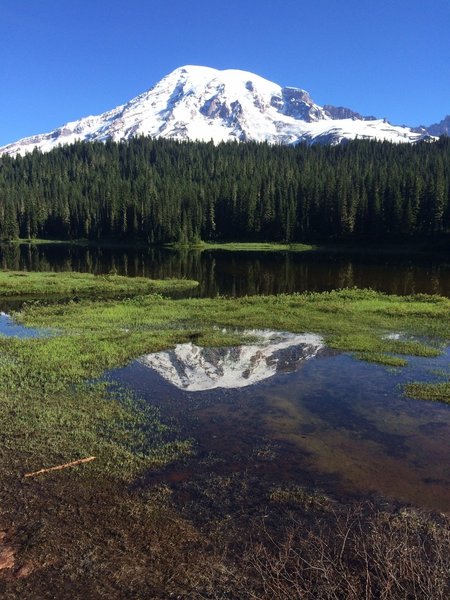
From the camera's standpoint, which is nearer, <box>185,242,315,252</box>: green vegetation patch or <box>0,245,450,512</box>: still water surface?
<box>0,245,450,512</box>: still water surface

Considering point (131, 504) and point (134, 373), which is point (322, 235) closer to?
point (134, 373)

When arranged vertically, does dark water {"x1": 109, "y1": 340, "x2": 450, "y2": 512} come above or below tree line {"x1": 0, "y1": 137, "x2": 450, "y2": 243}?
below

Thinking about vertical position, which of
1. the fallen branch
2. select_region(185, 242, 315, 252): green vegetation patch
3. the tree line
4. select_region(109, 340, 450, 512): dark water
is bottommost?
select_region(109, 340, 450, 512): dark water

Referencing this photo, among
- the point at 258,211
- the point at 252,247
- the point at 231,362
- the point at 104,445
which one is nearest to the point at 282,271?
the point at 231,362

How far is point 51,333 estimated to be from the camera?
35.9m

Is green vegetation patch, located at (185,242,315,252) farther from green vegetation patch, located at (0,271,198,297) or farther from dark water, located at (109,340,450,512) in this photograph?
dark water, located at (109,340,450,512)

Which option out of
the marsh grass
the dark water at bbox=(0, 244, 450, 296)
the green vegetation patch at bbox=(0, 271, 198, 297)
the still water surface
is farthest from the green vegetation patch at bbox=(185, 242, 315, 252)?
the still water surface

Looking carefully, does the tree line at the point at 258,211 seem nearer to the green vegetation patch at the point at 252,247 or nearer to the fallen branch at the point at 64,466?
the green vegetation patch at the point at 252,247

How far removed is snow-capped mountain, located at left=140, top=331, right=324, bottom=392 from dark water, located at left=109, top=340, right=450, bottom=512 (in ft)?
2.72

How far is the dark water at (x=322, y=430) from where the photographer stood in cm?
1593

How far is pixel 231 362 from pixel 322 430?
34.0ft

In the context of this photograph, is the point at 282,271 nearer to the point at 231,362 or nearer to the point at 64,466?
the point at 231,362

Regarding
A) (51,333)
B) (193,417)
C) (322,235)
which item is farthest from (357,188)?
(193,417)

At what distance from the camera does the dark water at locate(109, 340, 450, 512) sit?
52.3 ft
